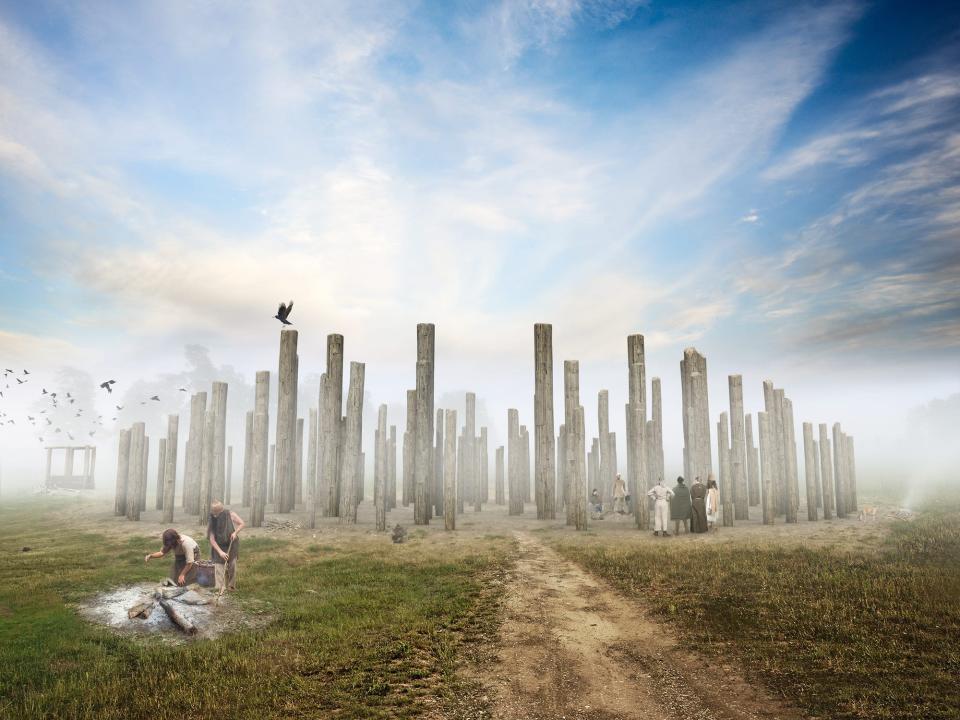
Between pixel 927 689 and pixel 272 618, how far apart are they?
8.86m

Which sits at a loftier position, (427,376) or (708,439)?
(427,376)

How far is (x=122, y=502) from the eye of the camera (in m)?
22.1

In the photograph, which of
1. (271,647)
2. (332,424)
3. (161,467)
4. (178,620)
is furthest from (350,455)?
(271,647)

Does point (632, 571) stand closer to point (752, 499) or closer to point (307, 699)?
point (307, 699)

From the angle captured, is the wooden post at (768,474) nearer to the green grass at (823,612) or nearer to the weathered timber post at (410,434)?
the green grass at (823,612)

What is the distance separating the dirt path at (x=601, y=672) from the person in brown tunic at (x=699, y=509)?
27.4ft

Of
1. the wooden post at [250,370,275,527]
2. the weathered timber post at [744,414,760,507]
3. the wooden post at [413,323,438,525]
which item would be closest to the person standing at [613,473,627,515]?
the weathered timber post at [744,414,760,507]

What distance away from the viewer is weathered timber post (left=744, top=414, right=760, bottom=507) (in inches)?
902

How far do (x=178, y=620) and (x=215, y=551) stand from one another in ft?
6.92

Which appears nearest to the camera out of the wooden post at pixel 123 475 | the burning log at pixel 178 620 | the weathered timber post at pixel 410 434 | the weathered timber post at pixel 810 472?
the burning log at pixel 178 620

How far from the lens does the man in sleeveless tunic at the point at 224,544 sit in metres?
10.1

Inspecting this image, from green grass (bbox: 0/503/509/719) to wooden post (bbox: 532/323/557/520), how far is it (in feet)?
21.8

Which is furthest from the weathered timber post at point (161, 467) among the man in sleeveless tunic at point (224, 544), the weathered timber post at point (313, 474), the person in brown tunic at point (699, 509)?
the person in brown tunic at point (699, 509)

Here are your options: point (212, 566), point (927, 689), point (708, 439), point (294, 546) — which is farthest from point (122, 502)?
point (927, 689)
